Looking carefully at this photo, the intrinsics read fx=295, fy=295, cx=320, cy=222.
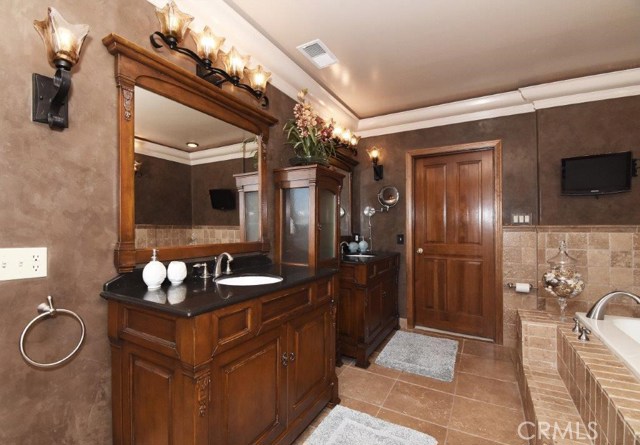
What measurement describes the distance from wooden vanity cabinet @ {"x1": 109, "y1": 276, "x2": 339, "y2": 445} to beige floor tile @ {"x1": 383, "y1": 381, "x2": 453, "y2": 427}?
77cm

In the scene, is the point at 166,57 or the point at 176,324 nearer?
the point at 176,324

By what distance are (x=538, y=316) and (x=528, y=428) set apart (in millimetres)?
799

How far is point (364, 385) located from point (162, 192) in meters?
2.07

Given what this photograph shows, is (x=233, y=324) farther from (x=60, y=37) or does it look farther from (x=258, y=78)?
(x=258, y=78)

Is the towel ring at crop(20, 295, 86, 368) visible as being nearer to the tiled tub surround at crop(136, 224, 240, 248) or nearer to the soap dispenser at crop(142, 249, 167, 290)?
the soap dispenser at crop(142, 249, 167, 290)

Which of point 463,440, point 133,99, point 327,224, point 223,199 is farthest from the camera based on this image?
point 327,224

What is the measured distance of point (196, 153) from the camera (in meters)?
1.87

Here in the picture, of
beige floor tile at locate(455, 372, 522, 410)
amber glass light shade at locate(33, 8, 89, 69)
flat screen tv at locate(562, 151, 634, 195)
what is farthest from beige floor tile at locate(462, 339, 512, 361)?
amber glass light shade at locate(33, 8, 89, 69)

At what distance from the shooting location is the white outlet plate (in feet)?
3.62

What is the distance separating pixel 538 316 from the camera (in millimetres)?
2250

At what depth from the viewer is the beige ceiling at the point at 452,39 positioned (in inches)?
74.8

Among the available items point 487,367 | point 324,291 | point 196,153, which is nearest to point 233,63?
point 196,153

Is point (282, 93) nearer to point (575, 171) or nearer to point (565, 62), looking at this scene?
point (565, 62)

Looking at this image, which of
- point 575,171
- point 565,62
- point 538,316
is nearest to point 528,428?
point 538,316
